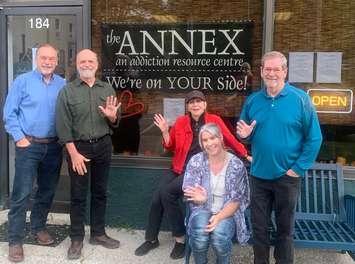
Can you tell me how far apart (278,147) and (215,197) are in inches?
22.2

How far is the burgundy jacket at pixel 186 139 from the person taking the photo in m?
4.23

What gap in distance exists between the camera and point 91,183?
4398 millimetres

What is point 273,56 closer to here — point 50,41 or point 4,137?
point 50,41

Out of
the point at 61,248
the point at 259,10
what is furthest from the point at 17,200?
the point at 259,10

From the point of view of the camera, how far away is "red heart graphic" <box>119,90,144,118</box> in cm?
504

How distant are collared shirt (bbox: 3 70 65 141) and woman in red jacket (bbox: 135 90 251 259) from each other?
88 centimetres

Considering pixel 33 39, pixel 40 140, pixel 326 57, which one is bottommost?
pixel 40 140

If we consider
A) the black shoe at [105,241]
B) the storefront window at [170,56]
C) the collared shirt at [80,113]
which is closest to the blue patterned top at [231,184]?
the collared shirt at [80,113]

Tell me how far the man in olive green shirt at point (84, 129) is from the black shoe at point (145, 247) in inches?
18.8

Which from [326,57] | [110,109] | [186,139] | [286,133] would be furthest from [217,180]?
[326,57]

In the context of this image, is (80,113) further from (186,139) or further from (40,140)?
(186,139)

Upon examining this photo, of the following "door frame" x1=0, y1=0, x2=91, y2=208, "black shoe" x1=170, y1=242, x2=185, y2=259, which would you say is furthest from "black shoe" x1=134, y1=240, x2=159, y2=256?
"door frame" x1=0, y1=0, x2=91, y2=208

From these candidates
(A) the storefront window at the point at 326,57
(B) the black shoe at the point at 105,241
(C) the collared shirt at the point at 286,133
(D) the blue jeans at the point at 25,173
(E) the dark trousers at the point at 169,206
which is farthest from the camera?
(A) the storefront window at the point at 326,57

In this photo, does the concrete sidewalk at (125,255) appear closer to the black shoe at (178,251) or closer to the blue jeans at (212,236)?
the black shoe at (178,251)
